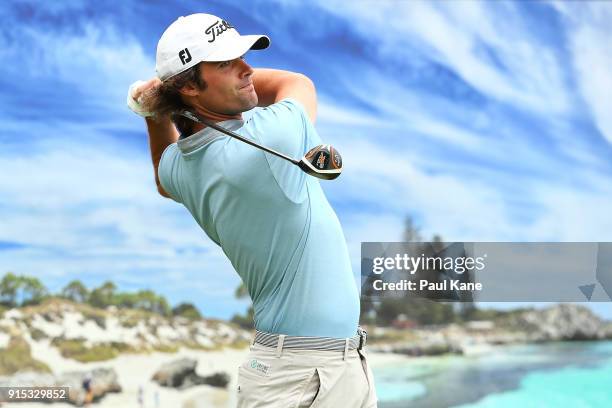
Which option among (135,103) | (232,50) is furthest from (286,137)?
(135,103)

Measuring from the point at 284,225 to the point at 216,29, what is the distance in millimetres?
469

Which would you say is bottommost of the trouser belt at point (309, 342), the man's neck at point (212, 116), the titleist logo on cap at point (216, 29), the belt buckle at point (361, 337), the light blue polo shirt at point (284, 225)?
the trouser belt at point (309, 342)

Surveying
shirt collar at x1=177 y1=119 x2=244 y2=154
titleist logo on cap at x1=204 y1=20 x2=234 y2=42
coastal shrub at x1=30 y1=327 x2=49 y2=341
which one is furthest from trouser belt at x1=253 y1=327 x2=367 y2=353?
coastal shrub at x1=30 y1=327 x2=49 y2=341

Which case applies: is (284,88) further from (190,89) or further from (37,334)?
(37,334)

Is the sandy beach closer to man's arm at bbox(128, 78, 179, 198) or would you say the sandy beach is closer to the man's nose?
man's arm at bbox(128, 78, 179, 198)

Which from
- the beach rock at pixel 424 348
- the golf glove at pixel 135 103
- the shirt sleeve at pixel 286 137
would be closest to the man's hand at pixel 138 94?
the golf glove at pixel 135 103

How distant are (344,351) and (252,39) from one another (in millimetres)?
725

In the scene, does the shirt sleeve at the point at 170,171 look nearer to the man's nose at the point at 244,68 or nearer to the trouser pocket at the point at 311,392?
the man's nose at the point at 244,68

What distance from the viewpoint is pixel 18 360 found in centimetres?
821

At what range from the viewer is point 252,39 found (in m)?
1.82

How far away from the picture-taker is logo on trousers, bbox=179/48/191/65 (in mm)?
1803

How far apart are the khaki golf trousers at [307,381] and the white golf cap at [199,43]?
662 mm

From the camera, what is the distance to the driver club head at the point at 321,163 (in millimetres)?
1597

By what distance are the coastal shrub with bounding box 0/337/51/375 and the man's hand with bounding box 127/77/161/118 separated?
263 inches
